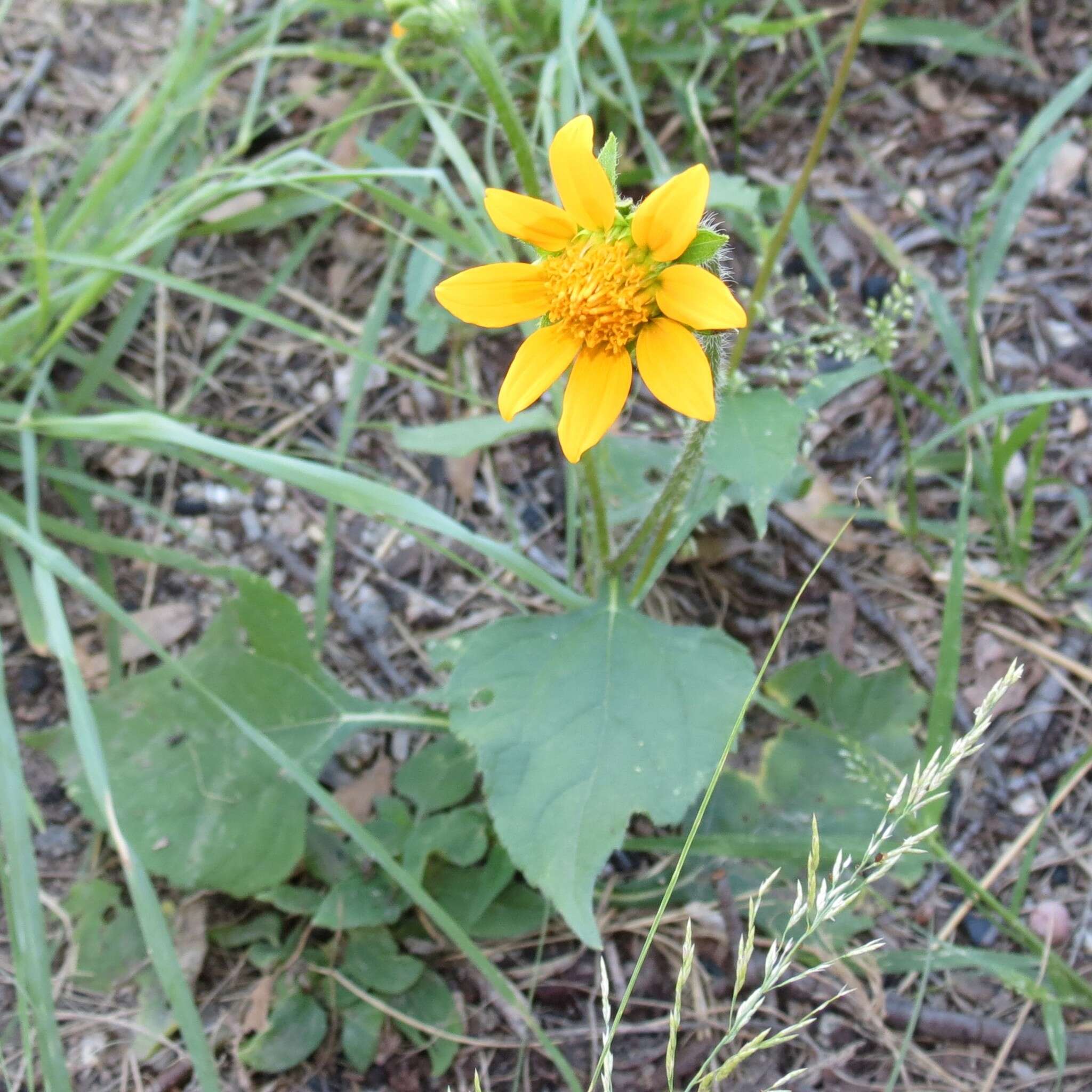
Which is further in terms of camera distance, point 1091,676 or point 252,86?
point 252,86

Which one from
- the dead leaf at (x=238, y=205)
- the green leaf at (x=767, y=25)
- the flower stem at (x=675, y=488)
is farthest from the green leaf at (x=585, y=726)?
the dead leaf at (x=238, y=205)

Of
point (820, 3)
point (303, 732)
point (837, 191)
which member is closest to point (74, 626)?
point (303, 732)

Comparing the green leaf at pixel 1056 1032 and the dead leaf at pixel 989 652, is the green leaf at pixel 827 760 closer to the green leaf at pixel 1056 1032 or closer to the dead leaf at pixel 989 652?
the dead leaf at pixel 989 652

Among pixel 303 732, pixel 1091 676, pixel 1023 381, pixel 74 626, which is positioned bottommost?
pixel 1091 676

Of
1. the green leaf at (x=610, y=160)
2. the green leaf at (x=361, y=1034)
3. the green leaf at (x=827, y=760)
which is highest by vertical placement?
the green leaf at (x=610, y=160)

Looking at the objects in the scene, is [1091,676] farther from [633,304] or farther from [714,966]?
[633,304]

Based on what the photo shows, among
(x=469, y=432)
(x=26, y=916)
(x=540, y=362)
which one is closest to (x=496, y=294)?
(x=540, y=362)
